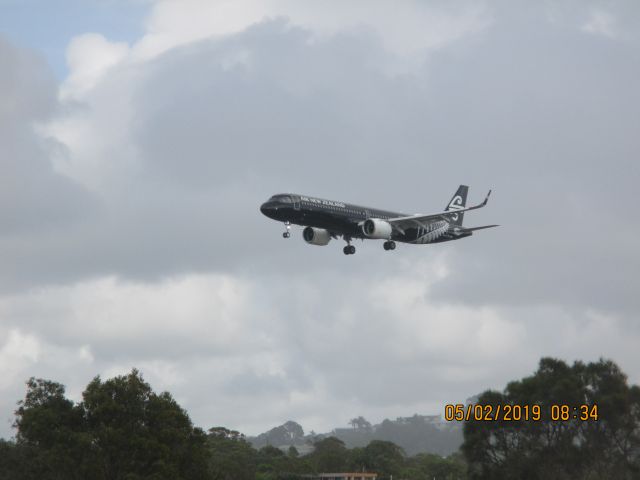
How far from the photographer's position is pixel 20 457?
3750 inches

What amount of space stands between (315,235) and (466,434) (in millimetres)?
24705

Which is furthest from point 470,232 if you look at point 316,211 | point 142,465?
point 142,465

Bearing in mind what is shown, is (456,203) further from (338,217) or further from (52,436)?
(52,436)

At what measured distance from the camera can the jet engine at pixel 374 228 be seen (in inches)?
4156

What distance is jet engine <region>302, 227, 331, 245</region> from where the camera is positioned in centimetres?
10825

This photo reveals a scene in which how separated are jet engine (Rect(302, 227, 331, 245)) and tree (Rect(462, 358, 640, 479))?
23396 millimetres

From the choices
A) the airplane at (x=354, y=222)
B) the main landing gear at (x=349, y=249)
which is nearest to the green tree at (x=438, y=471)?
the airplane at (x=354, y=222)

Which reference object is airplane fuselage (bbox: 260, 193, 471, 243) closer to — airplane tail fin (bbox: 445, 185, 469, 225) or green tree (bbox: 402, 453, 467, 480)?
airplane tail fin (bbox: 445, 185, 469, 225)

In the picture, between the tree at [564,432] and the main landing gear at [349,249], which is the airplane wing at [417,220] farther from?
the tree at [564,432]

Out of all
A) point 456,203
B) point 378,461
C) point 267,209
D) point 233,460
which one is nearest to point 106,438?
point 267,209

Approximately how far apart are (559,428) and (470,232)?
32.9m

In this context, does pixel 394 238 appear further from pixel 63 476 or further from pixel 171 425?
pixel 63 476
